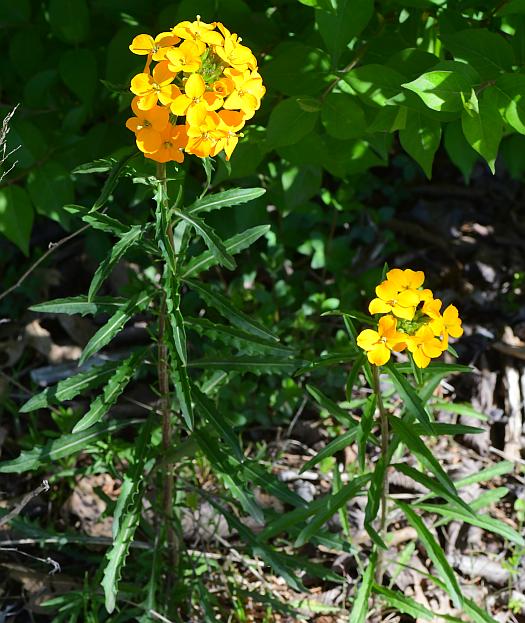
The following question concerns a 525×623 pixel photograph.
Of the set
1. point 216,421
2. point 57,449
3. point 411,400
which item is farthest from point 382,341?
point 57,449

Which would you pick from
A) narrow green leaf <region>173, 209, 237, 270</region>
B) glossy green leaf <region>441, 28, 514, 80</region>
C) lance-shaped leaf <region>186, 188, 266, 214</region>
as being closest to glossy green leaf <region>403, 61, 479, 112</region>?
glossy green leaf <region>441, 28, 514, 80</region>

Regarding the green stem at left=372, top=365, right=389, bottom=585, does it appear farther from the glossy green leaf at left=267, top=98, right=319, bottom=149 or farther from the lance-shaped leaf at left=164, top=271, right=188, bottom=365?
the glossy green leaf at left=267, top=98, right=319, bottom=149

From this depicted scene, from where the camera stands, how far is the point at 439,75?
6.73 ft

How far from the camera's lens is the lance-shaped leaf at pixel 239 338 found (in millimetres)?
2393

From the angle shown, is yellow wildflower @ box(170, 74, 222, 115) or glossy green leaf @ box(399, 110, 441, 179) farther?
glossy green leaf @ box(399, 110, 441, 179)

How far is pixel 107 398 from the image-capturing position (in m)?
2.27

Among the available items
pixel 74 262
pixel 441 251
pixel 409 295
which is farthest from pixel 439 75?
pixel 74 262

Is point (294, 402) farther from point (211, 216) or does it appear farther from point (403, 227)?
point (403, 227)

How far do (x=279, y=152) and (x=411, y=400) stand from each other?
3.29 ft

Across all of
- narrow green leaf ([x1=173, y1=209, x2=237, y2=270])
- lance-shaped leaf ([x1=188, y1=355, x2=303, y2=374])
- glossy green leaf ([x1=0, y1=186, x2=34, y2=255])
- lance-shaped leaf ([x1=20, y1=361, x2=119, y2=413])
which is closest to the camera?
narrow green leaf ([x1=173, y1=209, x2=237, y2=270])

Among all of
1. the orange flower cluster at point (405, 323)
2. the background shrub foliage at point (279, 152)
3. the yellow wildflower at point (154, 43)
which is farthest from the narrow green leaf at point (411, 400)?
the yellow wildflower at point (154, 43)

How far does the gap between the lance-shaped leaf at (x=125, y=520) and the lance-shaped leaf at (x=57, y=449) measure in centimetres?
16

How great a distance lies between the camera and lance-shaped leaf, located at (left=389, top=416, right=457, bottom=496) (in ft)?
7.03

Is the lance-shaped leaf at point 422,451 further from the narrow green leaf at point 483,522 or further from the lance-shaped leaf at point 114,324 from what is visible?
the lance-shaped leaf at point 114,324
